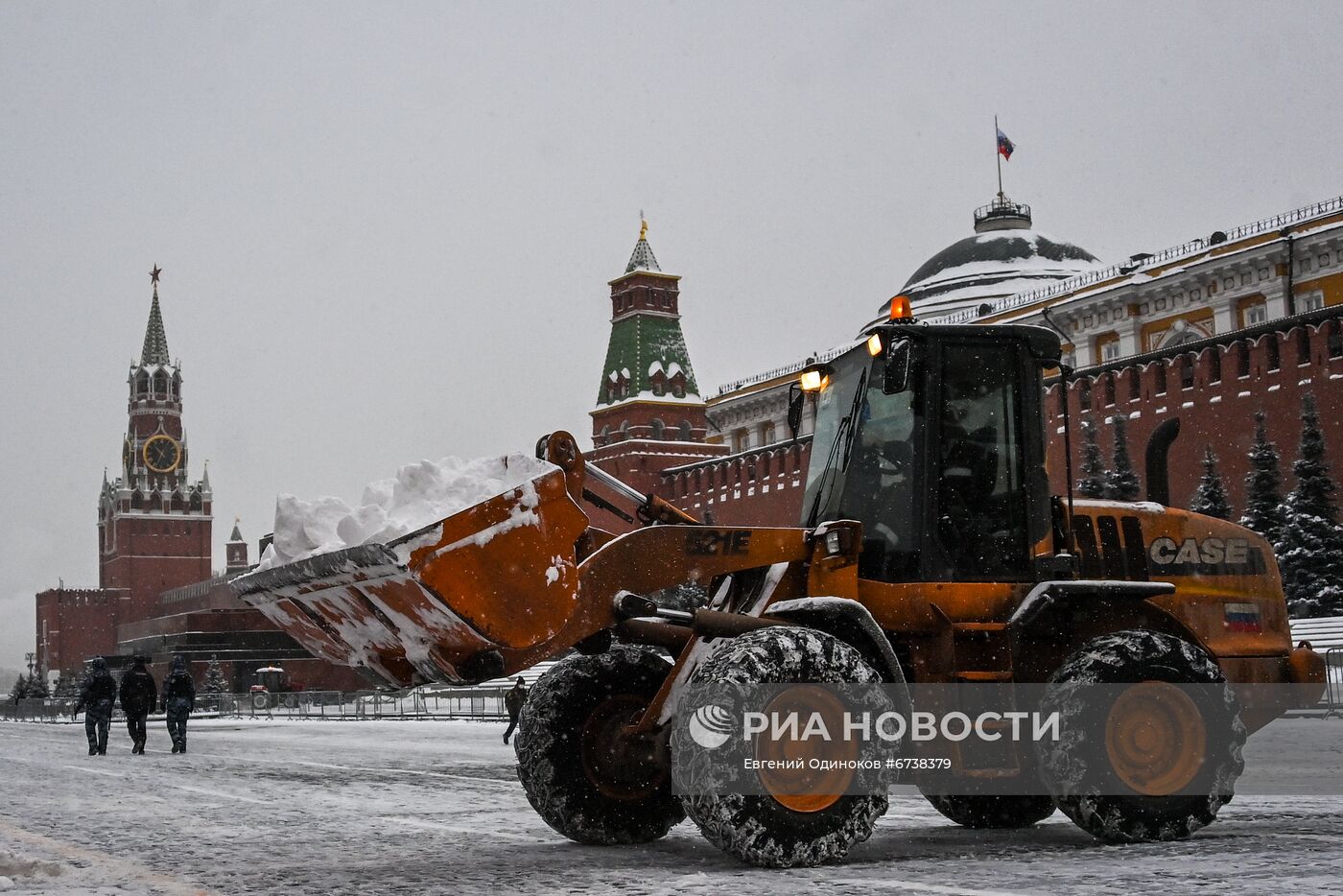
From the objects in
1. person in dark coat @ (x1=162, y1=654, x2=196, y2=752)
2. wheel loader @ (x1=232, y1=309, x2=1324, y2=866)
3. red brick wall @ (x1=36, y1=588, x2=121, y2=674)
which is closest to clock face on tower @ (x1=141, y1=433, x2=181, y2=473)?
red brick wall @ (x1=36, y1=588, x2=121, y2=674)

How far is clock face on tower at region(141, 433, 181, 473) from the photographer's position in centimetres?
13662

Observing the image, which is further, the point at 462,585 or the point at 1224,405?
the point at 1224,405

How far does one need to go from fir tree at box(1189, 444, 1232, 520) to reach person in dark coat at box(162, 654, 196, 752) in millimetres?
22993

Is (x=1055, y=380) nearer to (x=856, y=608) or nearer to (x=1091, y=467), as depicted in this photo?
(x=1091, y=467)

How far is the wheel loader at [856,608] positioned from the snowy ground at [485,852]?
0.98 feet

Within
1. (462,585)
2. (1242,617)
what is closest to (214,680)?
(1242,617)

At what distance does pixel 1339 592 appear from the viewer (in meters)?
32.9

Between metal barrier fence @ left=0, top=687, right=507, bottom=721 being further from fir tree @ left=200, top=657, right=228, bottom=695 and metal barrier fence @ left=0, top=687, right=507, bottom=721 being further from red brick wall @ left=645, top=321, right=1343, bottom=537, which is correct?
red brick wall @ left=645, top=321, right=1343, bottom=537

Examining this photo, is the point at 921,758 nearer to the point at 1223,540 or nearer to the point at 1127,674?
the point at 1127,674

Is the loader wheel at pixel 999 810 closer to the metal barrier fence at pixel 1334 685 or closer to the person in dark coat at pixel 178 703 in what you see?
the person in dark coat at pixel 178 703

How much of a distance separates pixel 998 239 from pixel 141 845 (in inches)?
2643

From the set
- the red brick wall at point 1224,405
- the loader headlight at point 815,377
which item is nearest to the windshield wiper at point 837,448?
the loader headlight at point 815,377

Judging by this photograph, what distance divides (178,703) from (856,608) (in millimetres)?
17345

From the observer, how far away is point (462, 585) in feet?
22.3
